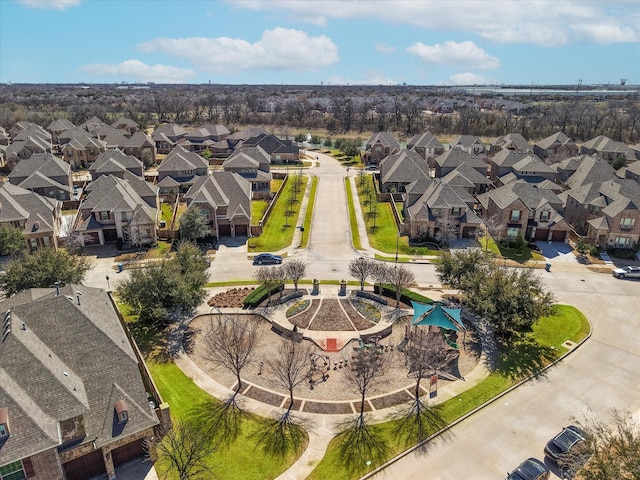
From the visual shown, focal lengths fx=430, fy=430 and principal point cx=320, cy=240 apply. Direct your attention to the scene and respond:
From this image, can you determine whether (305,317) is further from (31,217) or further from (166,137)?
(166,137)

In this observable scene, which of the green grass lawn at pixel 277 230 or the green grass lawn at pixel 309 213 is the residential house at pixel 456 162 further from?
the green grass lawn at pixel 277 230

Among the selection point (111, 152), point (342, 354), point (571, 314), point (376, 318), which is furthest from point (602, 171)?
point (111, 152)

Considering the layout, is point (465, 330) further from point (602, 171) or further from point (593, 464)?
point (602, 171)

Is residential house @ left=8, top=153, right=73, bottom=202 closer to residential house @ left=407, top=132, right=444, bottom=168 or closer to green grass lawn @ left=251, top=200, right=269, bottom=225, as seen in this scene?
green grass lawn @ left=251, top=200, right=269, bottom=225

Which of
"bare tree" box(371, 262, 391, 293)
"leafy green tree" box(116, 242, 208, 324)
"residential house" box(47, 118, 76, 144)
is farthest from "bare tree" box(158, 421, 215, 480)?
"residential house" box(47, 118, 76, 144)

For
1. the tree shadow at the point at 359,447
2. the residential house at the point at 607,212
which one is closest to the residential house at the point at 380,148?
the residential house at the point at 607,212

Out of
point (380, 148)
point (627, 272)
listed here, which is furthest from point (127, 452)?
point (380, 148)
